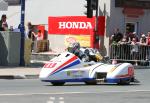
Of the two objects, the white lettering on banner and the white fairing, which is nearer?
the white fairing

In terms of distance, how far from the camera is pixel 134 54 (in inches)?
1254

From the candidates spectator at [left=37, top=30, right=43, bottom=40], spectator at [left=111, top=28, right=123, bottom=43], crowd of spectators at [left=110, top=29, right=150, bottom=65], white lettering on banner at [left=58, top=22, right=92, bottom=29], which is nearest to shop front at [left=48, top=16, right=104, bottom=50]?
white lettering on banner at [left=58, top=22, right=92, bottom=29]

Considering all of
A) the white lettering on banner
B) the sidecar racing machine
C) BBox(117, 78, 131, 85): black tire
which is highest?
the white lettering on banner

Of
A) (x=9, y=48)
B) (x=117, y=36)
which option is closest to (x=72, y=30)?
(x=117, y=36)

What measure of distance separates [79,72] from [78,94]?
3285 millimetres

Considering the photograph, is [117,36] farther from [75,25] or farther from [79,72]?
[79,72]

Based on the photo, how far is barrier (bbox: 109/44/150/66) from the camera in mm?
31688

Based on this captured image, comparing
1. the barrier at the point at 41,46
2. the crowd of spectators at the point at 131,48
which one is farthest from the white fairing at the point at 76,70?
the barrier at the point at 41,46

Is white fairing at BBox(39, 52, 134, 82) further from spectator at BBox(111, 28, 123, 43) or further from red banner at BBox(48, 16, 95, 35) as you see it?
red banner at BBox(48, 16, 95, 35)

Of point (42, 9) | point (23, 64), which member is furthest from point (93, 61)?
point (42, 9)

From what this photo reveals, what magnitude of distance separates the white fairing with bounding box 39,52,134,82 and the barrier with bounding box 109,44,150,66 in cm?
1149

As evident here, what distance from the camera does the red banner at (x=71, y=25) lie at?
3466 centimetres

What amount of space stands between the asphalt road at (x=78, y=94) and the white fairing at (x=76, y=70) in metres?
0.35

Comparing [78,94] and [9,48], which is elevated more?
[9,48]
